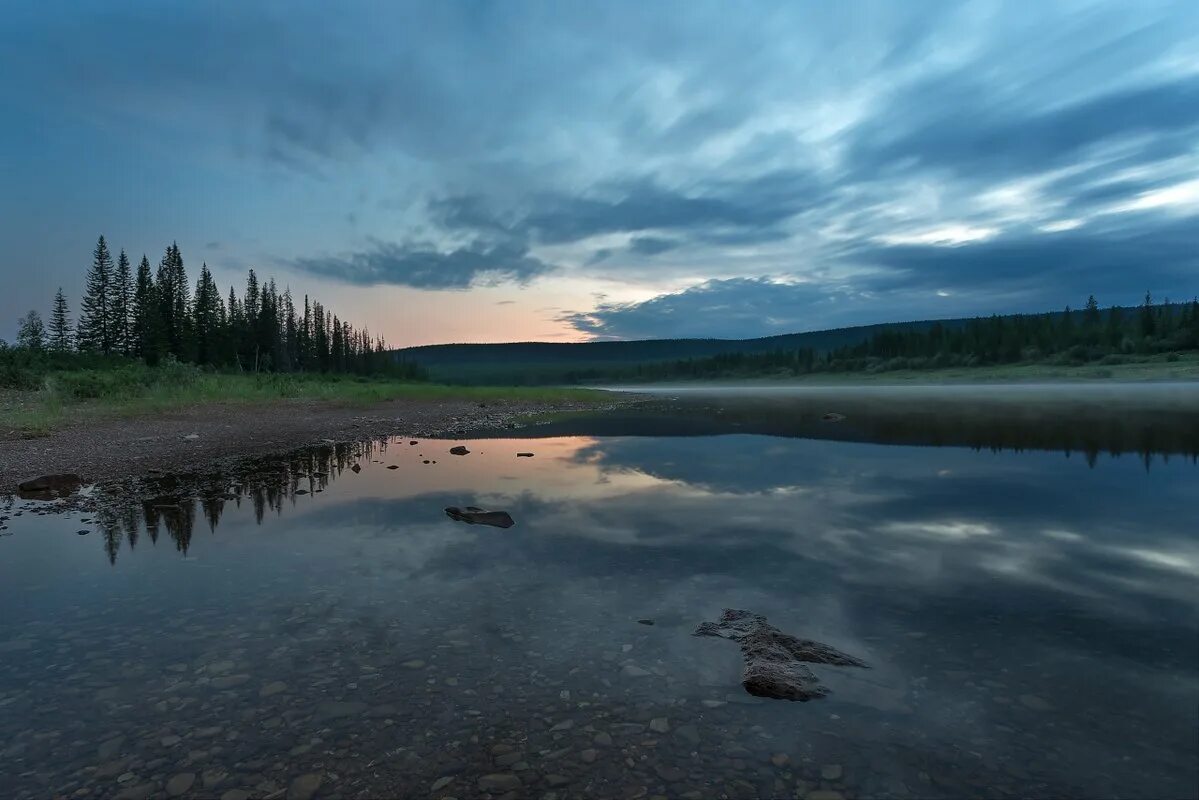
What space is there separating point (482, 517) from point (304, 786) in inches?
343

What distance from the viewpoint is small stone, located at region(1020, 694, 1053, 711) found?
5.61m

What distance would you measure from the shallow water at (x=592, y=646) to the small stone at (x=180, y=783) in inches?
1.3

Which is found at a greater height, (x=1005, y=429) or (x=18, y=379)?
(x=18, y=379)

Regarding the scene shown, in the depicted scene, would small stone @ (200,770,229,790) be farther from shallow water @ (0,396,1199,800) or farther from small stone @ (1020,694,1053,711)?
small stone @ (1020,694,1053,711)

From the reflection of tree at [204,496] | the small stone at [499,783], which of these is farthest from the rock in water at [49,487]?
the small stone at [499,783]

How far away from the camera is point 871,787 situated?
4531 mm

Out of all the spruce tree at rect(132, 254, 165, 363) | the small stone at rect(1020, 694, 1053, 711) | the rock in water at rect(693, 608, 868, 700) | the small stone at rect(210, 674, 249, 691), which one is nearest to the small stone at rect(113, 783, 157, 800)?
the small stone at rect(210, 674, 249, 691)

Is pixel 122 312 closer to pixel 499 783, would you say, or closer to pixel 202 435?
pixel 202 435

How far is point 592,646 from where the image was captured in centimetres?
704

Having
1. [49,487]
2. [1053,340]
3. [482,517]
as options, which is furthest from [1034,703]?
[1053,340]

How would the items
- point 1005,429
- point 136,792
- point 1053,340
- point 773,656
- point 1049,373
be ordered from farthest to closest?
point 1053,340
point 1049,373
point 1005,429
point 773,656
point 136,792

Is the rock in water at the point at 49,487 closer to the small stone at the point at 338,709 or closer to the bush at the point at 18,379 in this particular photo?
the small stone at the point at 338,709

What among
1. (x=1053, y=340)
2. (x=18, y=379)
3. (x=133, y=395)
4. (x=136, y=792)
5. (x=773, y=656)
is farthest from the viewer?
(x=1053, y=340)

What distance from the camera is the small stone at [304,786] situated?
4414mm
